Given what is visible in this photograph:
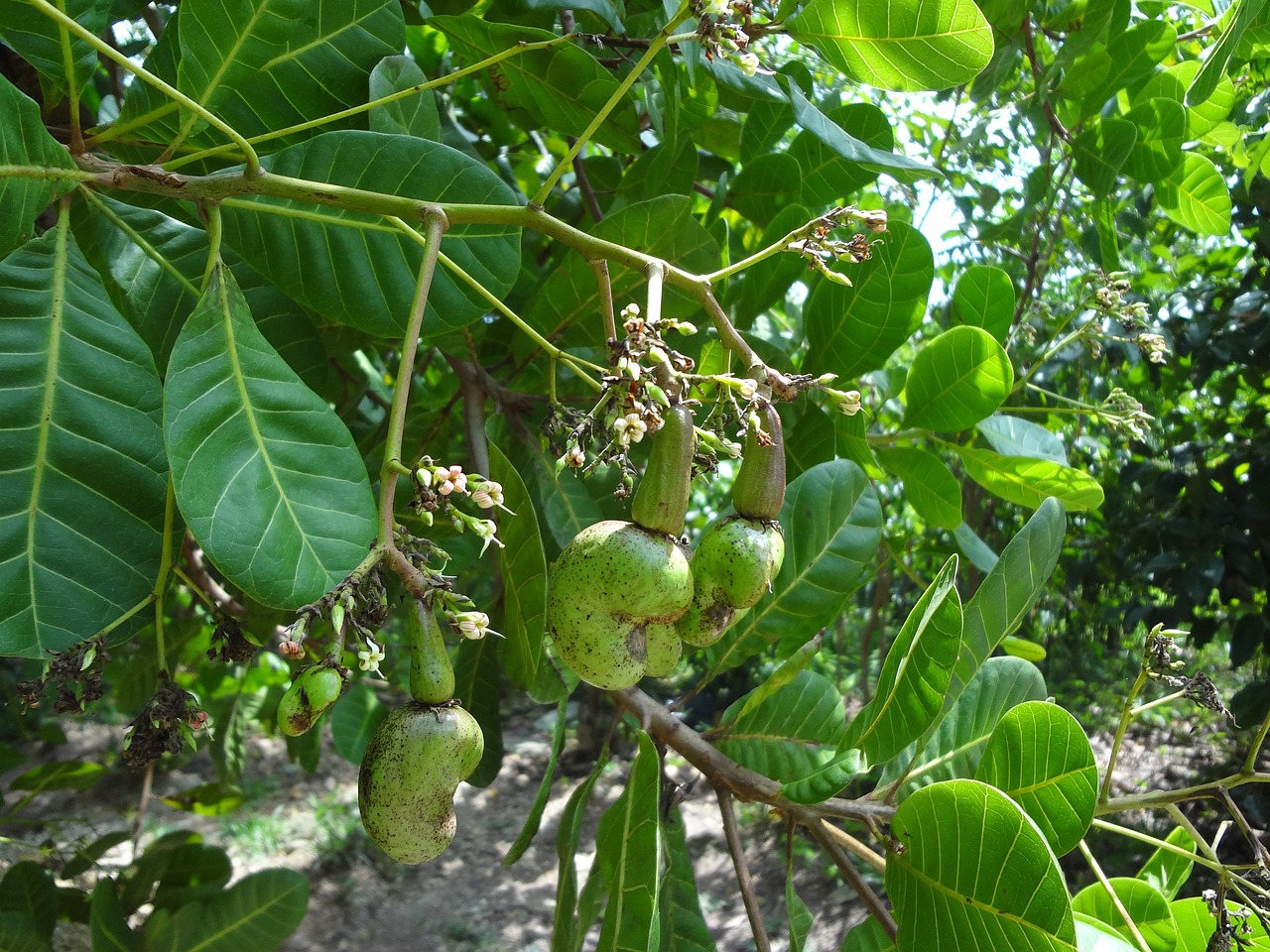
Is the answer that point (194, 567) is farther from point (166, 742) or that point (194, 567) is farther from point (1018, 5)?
point (1018, 5)

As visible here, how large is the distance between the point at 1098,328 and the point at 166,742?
6.36 feet

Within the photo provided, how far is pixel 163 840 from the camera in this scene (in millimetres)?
2947

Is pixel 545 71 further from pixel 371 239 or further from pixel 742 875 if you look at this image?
pixel 742 875

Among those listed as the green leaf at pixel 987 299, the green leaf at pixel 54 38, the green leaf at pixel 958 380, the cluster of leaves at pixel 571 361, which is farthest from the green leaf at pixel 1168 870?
the green leaf at pixel 54 38

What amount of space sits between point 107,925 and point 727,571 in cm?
215

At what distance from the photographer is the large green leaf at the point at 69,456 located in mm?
957

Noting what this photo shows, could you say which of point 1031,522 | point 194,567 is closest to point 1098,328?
point 1031,522

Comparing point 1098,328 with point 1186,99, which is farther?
point 1098,328

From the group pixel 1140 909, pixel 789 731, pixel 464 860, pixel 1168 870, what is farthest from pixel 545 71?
pixel 464 860

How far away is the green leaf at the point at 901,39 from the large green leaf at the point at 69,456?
904mm

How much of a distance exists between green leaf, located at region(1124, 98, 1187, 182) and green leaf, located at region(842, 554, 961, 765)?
4.21 ft

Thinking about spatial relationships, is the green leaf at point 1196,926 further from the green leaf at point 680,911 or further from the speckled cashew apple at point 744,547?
the speckled cashew apple at point 744,547

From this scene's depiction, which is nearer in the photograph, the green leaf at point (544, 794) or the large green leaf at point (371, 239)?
the large green leaf at point (371, 239)

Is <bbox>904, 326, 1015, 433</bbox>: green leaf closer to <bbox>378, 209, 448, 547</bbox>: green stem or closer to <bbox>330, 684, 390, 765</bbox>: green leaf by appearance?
<bbox>378, 209, 448, 547</bbox>: green stem
